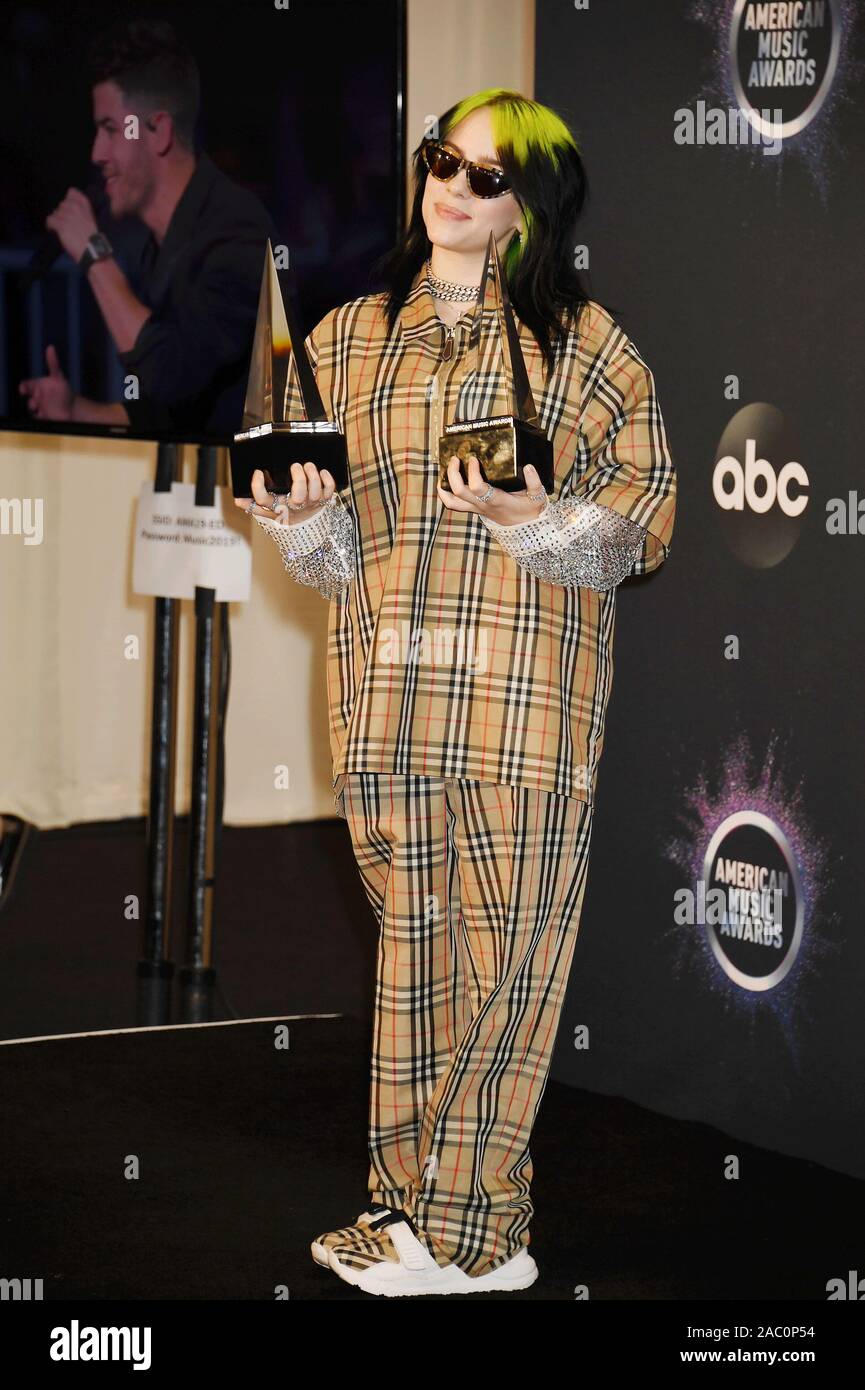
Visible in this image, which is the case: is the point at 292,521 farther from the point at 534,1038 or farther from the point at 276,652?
the point at 276,652

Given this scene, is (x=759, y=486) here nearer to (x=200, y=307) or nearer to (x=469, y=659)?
(x=469, y=659)

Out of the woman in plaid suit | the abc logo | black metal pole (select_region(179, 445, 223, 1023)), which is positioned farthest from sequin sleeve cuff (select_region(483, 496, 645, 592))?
black metal pole (select_region(179, 445, 223, 1023))

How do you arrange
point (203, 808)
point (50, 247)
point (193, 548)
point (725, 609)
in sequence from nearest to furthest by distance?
point (725, 609) → point (50, 247) → point (193, 548) → point (203, 808)

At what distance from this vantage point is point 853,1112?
9.79 feet

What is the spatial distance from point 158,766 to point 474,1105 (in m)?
1.92

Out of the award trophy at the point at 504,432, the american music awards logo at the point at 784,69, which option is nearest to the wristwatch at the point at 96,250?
the american music awards logo at the point at 784,69

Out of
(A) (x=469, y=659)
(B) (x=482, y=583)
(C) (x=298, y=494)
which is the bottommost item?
(A) (x=469, y=659)

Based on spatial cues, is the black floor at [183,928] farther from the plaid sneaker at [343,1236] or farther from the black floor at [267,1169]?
the plaid sneaker at [343,1236]

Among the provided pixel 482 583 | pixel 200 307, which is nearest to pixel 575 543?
pixel 482 583

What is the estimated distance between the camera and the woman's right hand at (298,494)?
239cm

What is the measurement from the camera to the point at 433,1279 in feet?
8.26

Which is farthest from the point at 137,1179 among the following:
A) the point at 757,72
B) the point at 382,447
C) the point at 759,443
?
the point at 757,72

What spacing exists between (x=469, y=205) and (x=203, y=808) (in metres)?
2.11

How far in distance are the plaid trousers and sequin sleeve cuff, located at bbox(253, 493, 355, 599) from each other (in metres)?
0.31
